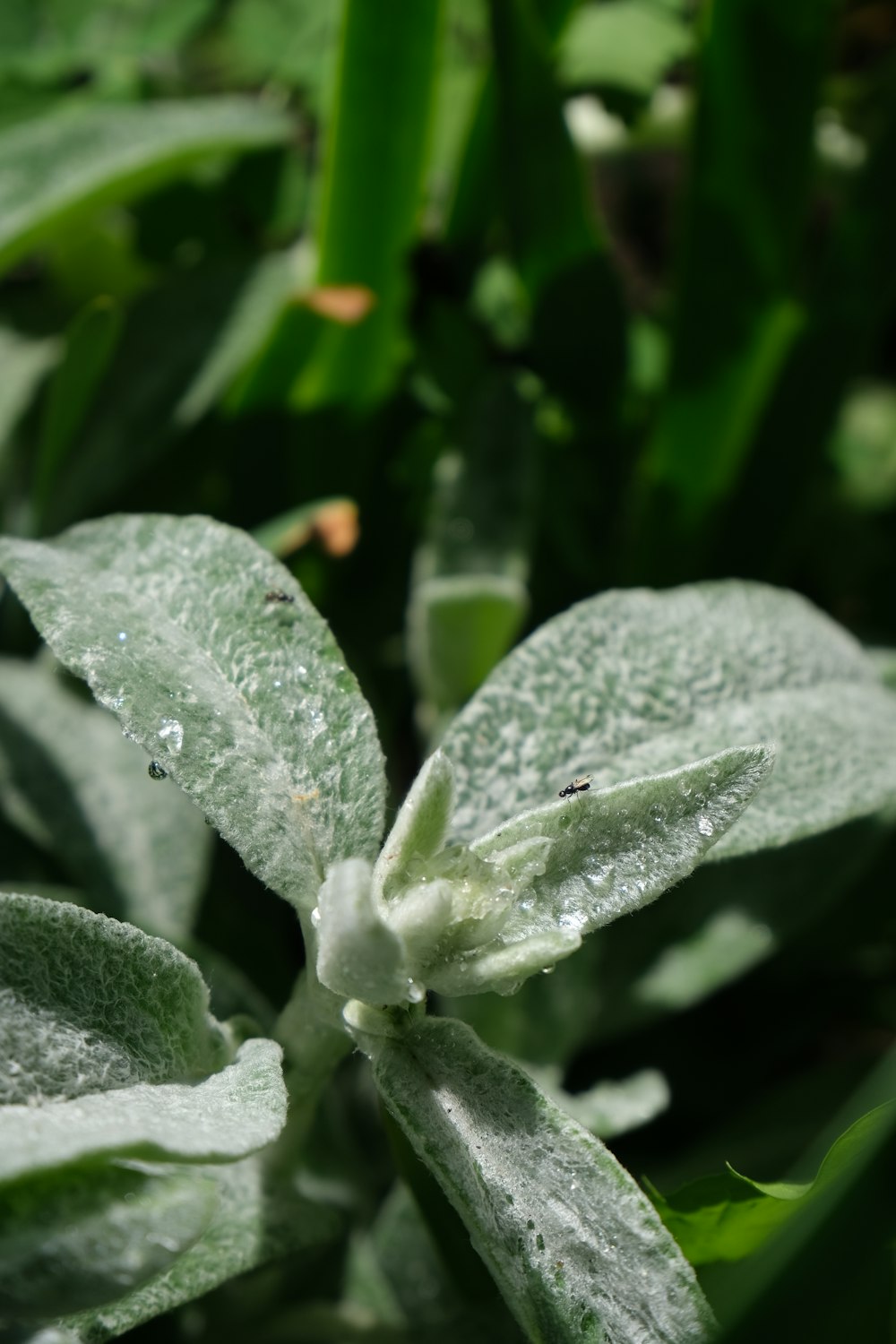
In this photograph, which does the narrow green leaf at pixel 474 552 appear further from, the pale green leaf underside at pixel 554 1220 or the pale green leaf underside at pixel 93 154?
the pale green leaf underside at pixel 554 1220

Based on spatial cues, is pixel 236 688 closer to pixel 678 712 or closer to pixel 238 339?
pixel 678 712

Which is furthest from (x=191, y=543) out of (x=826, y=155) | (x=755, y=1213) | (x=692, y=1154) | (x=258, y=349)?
(x=826, y=155)

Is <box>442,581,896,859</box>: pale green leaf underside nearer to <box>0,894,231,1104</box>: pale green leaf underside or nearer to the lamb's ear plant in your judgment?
the lamb's ear plant

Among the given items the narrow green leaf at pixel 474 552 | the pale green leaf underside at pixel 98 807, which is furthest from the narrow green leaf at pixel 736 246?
the pale green leaf underside at pixel 98 807

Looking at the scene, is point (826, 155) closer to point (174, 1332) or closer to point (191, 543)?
point (191, 543)

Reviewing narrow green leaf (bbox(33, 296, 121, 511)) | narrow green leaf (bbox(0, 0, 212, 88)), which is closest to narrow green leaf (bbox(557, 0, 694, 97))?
narrow green leaf (bbox(0, 0, 212, 88))

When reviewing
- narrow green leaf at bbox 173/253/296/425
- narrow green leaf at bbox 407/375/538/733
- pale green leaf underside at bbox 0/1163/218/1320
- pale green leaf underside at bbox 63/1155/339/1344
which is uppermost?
narrow green leaf at bbox 173/253/296/425
